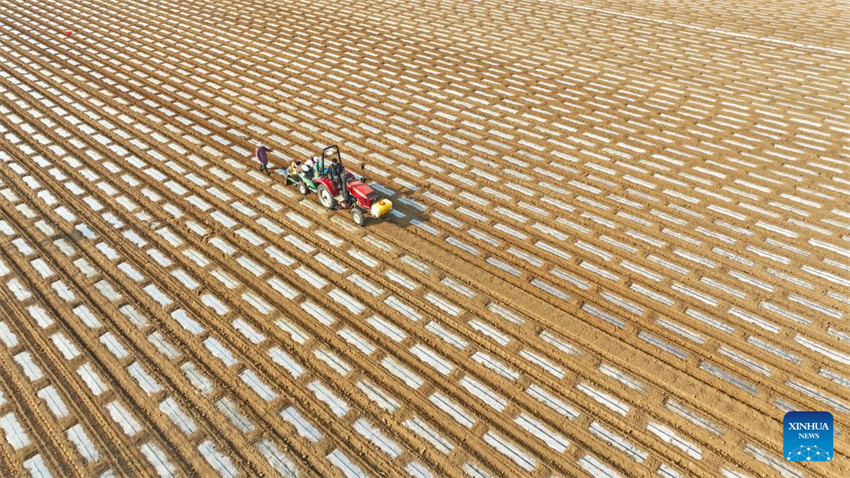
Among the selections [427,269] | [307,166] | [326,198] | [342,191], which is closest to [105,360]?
[326,198]

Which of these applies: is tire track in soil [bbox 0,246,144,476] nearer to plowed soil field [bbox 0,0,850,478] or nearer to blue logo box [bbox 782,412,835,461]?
plowed soil field [bbox 0,0,850,478]

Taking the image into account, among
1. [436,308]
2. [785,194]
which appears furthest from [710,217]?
[436,308]

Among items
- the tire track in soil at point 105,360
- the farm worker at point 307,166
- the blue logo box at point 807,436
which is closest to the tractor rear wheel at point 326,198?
the farm worker at point 307,166

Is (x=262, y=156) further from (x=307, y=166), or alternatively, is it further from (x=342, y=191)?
(x=342, y=191)

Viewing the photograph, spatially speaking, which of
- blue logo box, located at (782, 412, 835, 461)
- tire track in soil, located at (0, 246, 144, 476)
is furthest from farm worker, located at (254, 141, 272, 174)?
blue logo box, located at (782, 412, 835, 461)

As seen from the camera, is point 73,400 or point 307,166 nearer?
point 73,400

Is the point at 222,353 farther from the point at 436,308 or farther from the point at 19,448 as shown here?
the point at 436,308

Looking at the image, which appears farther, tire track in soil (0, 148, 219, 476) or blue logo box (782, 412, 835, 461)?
tire track in soil (0, 148, 219, 476)
